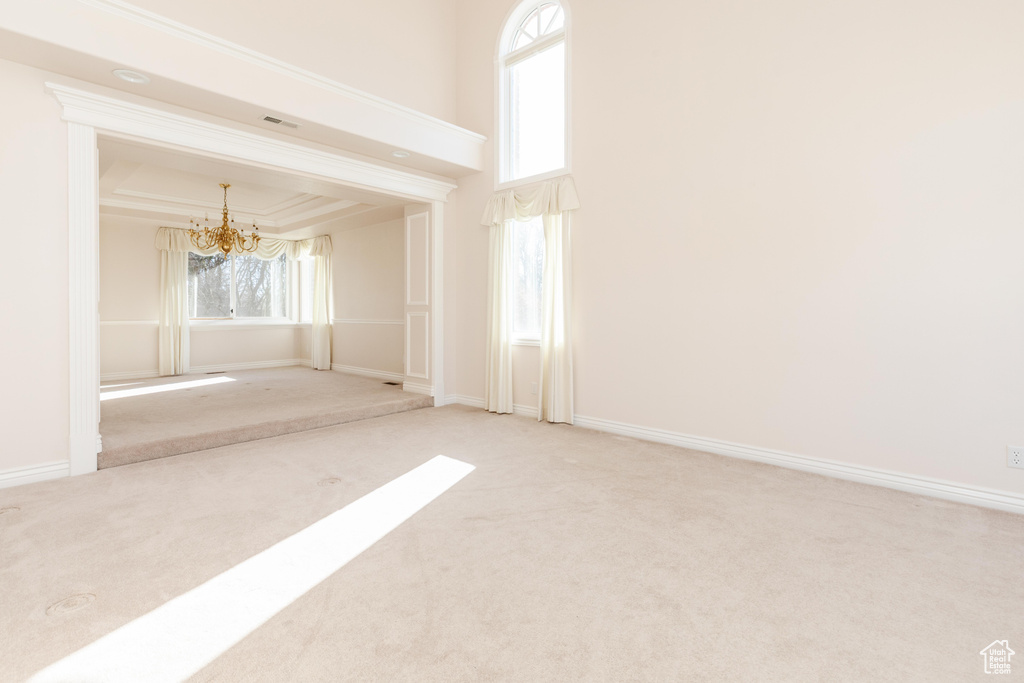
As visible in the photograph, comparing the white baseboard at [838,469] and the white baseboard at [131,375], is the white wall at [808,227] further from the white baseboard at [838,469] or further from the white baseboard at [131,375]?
the white baseboard at [131,375]

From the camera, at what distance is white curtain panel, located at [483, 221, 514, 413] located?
545cm

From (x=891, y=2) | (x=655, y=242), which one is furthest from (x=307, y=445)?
(x=891, y=2)

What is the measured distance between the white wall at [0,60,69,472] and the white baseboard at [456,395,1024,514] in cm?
421

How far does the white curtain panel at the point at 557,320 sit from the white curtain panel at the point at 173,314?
22.0 feet

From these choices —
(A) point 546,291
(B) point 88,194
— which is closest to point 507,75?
(A) point 546,291

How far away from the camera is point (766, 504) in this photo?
2990 millimetres

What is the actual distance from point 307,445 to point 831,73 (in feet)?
16.1

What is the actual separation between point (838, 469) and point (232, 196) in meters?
8.63

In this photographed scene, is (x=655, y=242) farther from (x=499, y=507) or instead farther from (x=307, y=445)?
(x=307, y=445)

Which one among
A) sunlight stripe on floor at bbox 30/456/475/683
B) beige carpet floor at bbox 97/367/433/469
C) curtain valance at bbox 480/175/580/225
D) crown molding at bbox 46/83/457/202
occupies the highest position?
crown molding at bbox 46/83/457/202

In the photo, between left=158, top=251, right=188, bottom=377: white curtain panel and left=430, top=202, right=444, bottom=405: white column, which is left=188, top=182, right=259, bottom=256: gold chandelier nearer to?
left=158, top=251, right=188, bottom=377: white curtain panel

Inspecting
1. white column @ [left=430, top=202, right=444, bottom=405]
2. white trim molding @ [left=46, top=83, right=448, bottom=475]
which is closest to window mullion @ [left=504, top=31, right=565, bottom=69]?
white column @ [left=430, top=202, right=444, bottom=405]

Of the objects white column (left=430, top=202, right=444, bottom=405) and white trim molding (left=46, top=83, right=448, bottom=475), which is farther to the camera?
white column (left=430, top=202, right=444, bottom=405)

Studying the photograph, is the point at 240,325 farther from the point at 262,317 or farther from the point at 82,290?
the point at 82,290
